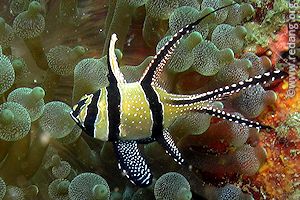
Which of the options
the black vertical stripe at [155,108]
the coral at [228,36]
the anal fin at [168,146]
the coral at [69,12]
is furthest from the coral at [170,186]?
the coral at [69,12]

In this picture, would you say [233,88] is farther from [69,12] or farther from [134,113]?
[69,12]

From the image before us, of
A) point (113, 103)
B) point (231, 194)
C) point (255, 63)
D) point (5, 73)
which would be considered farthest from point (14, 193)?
point (255, 63)

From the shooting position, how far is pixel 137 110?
6.10 feet

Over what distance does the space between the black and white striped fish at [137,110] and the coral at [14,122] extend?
258mm

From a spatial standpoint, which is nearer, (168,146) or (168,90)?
(168,146)

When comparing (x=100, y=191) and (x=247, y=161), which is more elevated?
(x=100, y=191)

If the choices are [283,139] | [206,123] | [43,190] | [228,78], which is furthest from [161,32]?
[43,190]

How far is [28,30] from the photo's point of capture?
2.32 meters

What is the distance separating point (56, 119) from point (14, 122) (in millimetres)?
209

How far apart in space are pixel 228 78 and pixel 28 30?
109cm

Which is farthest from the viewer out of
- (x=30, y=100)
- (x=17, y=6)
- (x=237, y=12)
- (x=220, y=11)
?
(x=17, y=6)

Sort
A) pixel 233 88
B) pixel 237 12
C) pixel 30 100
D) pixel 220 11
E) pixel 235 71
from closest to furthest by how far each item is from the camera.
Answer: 1. pixel 233 88
2. pixel 30 100
3. pixel 235 71
4. pixel 220 11
5. pixel 237 12

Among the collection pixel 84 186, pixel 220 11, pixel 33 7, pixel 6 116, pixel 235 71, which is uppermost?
pixel 33 7

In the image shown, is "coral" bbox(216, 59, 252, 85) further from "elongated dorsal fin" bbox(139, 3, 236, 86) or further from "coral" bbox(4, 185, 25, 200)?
"coral" bbox(4, 185, 25, 200)
